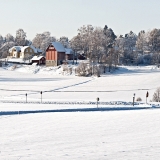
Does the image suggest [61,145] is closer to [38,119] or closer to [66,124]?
[66,124]

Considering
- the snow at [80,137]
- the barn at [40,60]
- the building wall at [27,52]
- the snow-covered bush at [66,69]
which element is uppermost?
the building wall at [27,52]

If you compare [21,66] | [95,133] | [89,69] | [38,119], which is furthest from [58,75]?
[95,133]

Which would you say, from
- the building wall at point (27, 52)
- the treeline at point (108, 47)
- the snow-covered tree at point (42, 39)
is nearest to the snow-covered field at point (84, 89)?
the treeline at point (108, 47)

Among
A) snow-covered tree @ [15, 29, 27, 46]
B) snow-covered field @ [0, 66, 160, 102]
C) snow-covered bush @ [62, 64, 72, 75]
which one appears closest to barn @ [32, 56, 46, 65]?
snow-covered bush @ [62, 64, 72, 75]

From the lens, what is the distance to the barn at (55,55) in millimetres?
69081

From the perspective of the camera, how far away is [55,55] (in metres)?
69.5

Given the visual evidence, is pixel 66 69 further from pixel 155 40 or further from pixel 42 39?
pixel 42 39

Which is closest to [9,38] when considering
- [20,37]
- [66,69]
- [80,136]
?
[20,37]

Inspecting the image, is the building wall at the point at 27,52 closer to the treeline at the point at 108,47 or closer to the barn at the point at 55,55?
the treeline at the point at 108,47

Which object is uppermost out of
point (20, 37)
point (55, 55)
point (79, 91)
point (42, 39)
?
point (20, 37)

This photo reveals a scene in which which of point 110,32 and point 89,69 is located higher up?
point 110,32

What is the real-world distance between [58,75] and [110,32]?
44.6 m

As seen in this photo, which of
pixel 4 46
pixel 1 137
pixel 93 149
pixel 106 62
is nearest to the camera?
pixel 93 149

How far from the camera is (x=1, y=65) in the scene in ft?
225
